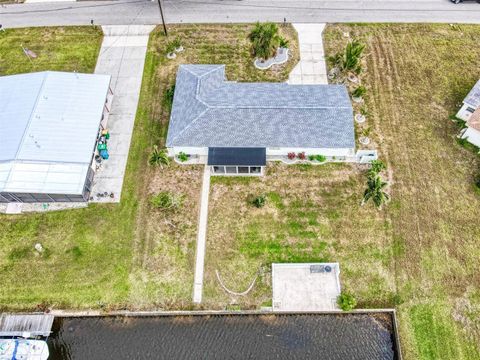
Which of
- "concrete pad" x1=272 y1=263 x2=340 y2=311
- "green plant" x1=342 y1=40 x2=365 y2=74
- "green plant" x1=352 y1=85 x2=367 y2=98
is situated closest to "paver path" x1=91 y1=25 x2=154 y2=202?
"concrete pad" x1=272 y1=263 x2=340 y2=311

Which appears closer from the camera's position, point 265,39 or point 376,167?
point 376,167

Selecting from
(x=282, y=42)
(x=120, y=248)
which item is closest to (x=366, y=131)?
(x=282, y=42)

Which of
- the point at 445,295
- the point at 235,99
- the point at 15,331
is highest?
the point at 235,99

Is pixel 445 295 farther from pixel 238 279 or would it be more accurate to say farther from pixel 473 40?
pixel 473 40

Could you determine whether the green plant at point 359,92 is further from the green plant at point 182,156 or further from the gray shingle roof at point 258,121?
the green plant at point 182,156

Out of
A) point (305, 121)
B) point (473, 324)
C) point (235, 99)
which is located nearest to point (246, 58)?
point (235, 99)

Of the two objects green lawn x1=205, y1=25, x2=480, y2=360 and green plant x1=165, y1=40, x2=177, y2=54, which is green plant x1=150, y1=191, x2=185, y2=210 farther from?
green plant x1=165, y1=40, x2=177, y2=54

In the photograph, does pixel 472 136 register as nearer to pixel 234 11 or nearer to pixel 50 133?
pixel 234 11
